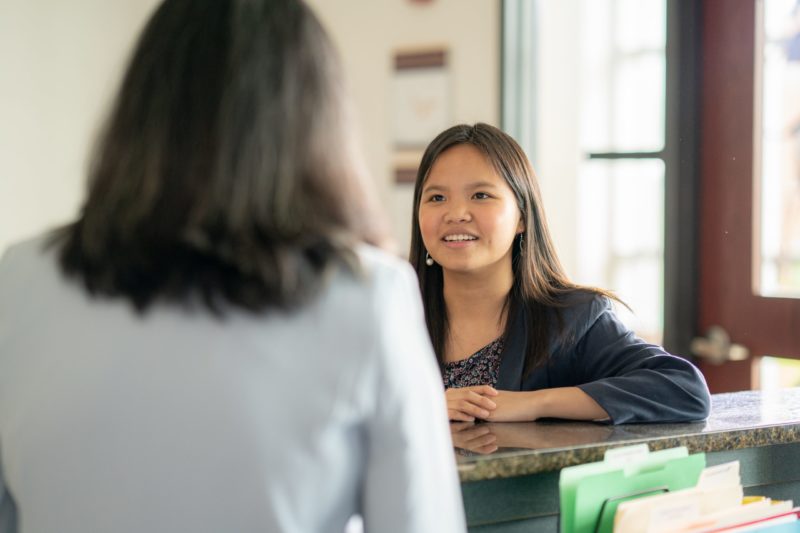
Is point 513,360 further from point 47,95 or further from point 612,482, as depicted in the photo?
point 47,95

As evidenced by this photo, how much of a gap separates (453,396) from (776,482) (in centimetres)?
56

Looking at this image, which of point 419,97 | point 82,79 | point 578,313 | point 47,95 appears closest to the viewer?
point 578,313

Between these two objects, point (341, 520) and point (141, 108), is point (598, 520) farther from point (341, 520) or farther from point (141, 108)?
point (141, 108)

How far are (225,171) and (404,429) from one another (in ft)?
0.96

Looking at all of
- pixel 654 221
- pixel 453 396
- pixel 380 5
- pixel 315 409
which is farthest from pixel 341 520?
pixel 380 5

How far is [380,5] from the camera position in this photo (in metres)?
4.09

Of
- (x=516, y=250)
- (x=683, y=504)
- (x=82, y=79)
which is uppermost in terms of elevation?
(x=82, y=79)

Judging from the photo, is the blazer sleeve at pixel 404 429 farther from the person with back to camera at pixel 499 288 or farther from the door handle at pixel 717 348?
the door handle at pixel 717 348

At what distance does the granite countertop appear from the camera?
4.40 feet

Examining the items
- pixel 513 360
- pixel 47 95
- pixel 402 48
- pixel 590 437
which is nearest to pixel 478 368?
pixel 513 360

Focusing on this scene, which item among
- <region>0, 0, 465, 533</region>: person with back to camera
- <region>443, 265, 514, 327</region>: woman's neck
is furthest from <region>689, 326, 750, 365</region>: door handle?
<region>0, 0, 465, 533</region>: person with back to camera

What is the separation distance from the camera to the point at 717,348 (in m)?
3.32

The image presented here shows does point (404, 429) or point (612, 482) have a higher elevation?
point (404, 429)

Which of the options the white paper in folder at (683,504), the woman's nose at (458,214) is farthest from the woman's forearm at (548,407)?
the woman's nose at (458,214)
